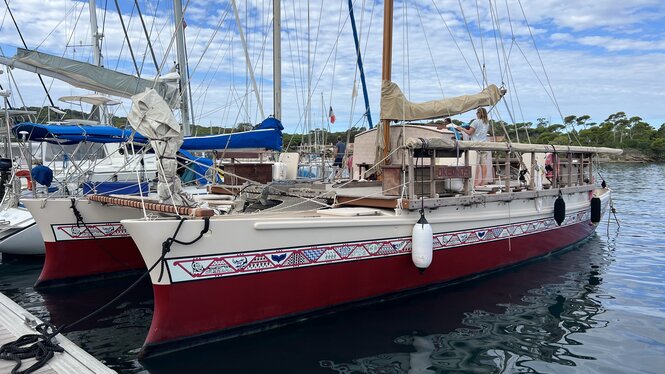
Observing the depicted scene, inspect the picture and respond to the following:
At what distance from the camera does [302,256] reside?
6.00m

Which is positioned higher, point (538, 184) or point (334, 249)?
point (538, 184)

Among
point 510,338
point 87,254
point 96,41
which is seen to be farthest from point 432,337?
point 96,41

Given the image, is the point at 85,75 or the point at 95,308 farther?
the point at 85,75

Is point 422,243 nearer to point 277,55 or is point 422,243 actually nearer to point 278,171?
point 278,171

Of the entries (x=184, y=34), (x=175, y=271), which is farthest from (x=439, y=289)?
(x=184, y=34)

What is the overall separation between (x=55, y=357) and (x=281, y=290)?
7.95 feet

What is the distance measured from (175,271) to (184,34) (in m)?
9.87

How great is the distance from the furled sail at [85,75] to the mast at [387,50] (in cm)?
372

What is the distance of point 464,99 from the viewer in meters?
9.23

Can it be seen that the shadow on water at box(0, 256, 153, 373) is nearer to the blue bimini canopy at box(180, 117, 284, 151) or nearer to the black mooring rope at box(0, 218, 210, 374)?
the black mooring rope at box(0, 218, 210, 374)

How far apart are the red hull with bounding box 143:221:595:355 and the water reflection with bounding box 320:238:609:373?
679 millimetres

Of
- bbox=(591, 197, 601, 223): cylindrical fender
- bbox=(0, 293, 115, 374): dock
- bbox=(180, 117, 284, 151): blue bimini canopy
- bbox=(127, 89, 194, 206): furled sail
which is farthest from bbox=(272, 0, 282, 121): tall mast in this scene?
bbox=(591, 197, 601, 223): cylindrical fender

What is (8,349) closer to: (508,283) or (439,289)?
(439,289)

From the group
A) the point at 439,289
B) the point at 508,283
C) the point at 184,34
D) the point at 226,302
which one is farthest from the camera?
the point at 184,34
